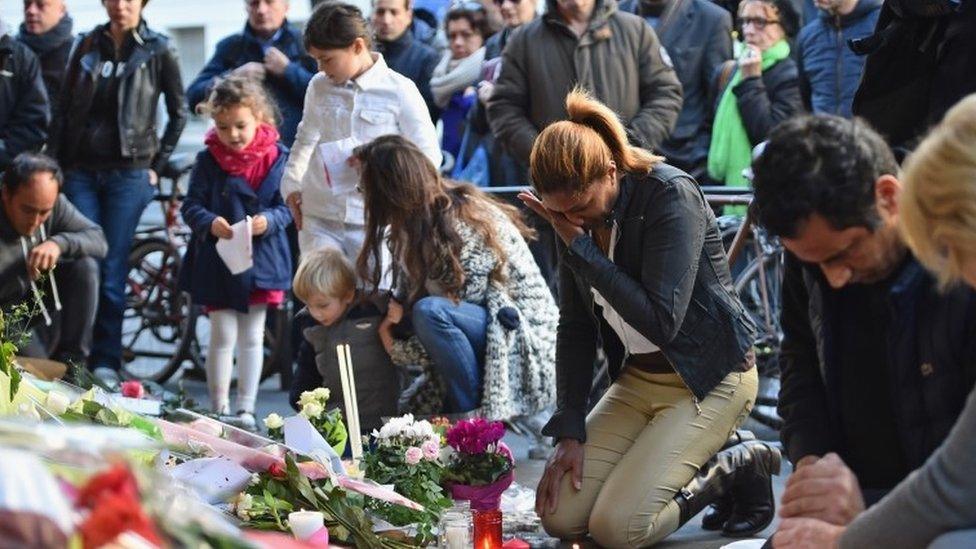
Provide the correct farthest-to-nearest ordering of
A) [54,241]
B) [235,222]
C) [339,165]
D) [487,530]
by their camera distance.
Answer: [54,241], [235,222], [339,165], [487,530]

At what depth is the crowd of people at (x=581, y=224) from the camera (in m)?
3.26

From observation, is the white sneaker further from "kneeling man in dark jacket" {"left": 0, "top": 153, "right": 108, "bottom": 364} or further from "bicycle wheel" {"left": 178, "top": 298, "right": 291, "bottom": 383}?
"bicycle wheel" {"left": 178, "top": 298, "right": 291, "bottom": 383}

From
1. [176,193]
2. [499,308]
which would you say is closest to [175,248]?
[176,193]

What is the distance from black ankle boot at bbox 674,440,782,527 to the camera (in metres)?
5.13

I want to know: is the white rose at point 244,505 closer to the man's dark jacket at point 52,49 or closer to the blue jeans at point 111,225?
the blue jeans at point 111,225

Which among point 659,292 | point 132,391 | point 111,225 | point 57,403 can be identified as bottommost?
point 111,225

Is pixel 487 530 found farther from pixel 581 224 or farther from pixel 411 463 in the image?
pixel 581 224

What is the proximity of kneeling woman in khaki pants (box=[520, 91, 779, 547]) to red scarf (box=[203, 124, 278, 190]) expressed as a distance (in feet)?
9.12

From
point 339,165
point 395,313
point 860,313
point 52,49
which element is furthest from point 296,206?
point 860,313

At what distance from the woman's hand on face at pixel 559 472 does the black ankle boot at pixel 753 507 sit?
534mm

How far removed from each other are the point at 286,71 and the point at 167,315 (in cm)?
146

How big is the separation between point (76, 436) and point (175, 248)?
277 inches

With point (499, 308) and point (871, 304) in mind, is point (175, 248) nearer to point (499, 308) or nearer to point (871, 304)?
point (499, 308)

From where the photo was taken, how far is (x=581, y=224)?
4938 millimetres
